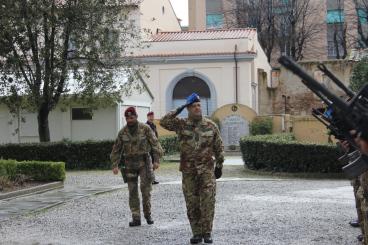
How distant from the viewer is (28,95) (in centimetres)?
2300

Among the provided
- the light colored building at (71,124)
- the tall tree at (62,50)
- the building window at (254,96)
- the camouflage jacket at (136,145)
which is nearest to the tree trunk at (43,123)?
the tall tree at (62,50)

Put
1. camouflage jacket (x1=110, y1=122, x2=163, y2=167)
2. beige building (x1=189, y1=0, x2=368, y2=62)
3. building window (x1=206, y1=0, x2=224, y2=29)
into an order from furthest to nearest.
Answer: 1. building window (x1=206, y1=0, x2=224, y2=29)
2. beige building (x1=189, y1=0, x2=368, y2=62)
3. camouflage jacket (x1=110, y1=122, x2=163, y2=167)

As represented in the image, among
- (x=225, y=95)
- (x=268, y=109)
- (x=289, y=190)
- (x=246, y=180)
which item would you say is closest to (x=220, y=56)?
(x=225, y=95)

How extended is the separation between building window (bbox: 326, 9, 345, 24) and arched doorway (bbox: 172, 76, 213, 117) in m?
24.9

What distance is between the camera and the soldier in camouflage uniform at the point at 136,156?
10062 millimetres

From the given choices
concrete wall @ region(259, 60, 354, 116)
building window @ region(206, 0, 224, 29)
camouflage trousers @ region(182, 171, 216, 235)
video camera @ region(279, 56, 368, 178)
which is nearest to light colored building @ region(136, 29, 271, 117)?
concrete wall @ region(259, 60, 354, 116)

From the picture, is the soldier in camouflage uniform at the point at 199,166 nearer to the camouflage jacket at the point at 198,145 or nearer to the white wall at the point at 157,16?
the camouflage jacket at the point at 198,145

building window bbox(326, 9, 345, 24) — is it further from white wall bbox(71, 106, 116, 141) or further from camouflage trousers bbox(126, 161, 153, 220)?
camouflage trousers bbox(126, 161, 153, 220)

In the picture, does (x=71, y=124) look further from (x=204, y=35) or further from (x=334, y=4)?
(x=334, y=4)

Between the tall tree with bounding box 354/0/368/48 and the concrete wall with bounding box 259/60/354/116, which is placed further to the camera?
the tall tree with bounding box 354/0/368/48

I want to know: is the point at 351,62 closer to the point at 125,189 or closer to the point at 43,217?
the point at 125,189

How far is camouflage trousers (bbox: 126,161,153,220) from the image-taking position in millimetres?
9984

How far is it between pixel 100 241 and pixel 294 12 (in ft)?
168

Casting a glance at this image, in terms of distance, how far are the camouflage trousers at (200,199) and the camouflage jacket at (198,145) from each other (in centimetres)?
11
